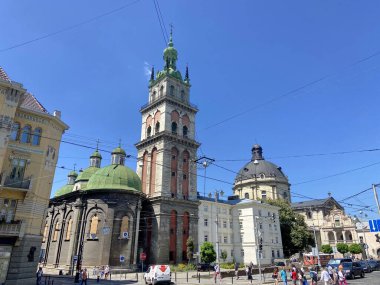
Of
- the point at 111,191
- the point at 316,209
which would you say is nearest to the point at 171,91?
the point at 111,191

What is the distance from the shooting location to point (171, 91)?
6059 cm

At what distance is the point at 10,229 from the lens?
912 inches

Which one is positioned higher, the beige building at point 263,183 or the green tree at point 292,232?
the beige building at point 263,183

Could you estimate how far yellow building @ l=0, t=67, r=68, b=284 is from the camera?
76.7 ft

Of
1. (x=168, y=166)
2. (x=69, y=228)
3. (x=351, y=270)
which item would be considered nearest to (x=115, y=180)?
(x=168, y=166)

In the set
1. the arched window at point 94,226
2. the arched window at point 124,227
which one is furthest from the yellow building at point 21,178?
the arched window at point 124,227

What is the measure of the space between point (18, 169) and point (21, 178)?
2.77 feet

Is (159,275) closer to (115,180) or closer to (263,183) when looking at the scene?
(115,180)

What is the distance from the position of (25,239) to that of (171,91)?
41.8m

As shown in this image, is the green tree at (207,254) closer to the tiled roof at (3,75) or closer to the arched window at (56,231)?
the arched window at (56,231)

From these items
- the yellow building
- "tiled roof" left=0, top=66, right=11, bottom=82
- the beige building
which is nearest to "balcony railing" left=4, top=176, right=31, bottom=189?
the yellow building

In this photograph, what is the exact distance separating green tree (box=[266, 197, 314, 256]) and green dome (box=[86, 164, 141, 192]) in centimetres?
3614

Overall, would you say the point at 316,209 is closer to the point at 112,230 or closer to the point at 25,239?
the point at 112,230

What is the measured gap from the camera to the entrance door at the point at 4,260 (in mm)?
22625
